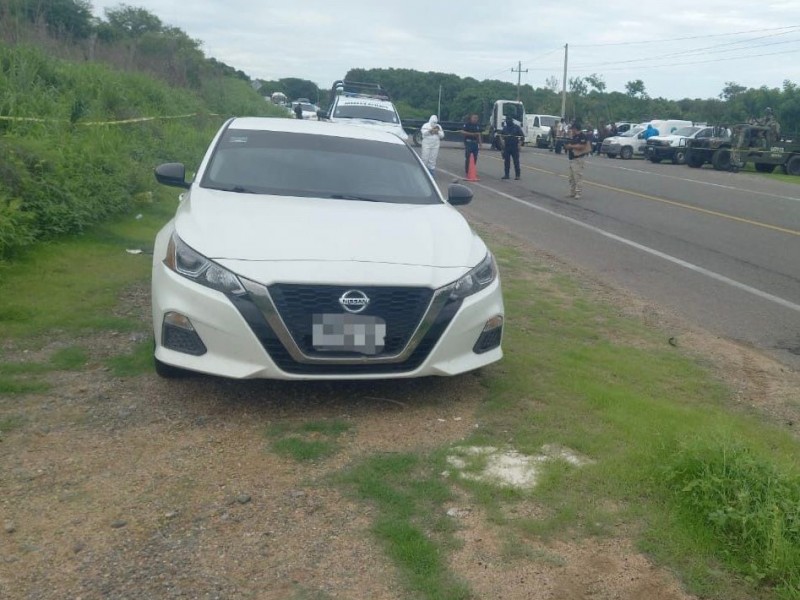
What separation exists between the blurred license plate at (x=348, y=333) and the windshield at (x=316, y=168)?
5.16ft

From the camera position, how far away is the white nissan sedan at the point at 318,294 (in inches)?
190

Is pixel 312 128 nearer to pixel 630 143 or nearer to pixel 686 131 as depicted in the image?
pixel 686 131

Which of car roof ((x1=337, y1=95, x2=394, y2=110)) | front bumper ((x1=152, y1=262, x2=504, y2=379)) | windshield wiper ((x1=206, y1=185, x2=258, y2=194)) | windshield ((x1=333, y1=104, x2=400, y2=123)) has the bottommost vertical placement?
front bumper ((x1=152, y1=262, x2=504, y2=379))

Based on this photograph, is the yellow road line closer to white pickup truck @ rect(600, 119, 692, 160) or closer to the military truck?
Result: the military truck

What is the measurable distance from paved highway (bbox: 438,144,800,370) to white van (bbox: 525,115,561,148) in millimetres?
27702

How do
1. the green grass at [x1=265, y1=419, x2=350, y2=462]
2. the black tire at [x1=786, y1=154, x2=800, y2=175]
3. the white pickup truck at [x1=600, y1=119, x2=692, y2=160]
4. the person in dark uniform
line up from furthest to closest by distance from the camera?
the white pickup truck at [x1=600, y1=119, x2=692, y2=160]
the black tire at [x1=786, y1=154, x2=800, y2=175]
the person in dark uniform
the green grass at [x1=265, y1=419, x2=350, y2=462]

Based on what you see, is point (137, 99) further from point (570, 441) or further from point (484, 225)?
point (570, 441)

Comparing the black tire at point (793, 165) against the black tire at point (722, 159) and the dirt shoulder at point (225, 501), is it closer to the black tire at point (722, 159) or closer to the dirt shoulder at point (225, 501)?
the black tire at point (722, 159)

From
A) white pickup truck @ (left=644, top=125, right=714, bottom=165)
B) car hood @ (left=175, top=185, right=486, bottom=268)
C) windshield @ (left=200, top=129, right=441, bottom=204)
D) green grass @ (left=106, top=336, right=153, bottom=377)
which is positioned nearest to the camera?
car hood @ (left=175, top=185, right=486, bottom=268)

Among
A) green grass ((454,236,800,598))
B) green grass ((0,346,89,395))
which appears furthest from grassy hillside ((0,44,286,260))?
green grass ((454,236,800,598))

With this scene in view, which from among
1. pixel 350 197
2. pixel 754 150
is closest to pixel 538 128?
pixel 754 150

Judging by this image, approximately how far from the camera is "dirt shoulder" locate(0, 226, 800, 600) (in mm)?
3383

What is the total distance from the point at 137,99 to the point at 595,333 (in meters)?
14.6

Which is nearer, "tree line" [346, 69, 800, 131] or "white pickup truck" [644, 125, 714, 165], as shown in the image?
"white pickup truck" [644, 125, 714, 165]
